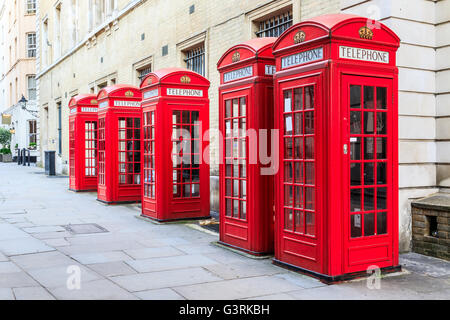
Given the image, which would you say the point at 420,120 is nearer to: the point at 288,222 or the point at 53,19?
the point at 288,222

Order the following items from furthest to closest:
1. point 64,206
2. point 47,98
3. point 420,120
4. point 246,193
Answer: point 47,98
point 64,206
point 420,120
point 246,193

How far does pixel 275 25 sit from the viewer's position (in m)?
10.1

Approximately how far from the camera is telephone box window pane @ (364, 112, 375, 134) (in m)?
5.54

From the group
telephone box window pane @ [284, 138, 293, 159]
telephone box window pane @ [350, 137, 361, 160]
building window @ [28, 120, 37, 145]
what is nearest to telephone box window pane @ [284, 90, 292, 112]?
telephone box window pane @ [284, 138, 293, 159]

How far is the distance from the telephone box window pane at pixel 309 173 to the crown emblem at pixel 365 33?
150 centimetres

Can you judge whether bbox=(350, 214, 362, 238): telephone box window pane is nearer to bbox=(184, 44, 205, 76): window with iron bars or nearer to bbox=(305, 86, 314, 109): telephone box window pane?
bbox=(305, 86, 314, 109): telephone box window pane

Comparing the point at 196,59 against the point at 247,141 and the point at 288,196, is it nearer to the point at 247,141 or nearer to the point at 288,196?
the point at 247,141

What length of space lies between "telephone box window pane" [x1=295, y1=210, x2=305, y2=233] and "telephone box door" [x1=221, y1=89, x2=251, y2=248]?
3.54ft

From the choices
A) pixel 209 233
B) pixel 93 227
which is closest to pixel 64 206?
pixel 93 227

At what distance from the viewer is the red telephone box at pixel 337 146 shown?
530cm

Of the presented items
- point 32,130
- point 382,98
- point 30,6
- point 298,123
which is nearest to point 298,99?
point 298,123

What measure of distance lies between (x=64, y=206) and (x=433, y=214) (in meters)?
8.59
